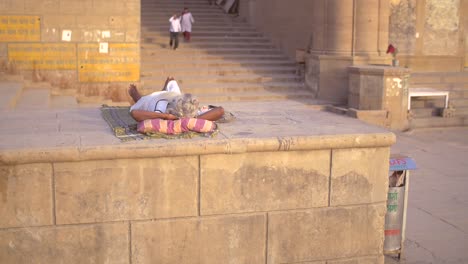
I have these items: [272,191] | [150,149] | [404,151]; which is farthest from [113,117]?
[404,151]

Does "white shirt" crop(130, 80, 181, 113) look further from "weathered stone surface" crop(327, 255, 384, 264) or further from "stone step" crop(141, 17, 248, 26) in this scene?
"stone step" crop(141, 17, 248, 26)

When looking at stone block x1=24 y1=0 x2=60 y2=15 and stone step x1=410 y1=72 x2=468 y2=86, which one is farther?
stone step x1=410 y1=72 x2=468 y2=86

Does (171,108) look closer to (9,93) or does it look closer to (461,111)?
(9,93)

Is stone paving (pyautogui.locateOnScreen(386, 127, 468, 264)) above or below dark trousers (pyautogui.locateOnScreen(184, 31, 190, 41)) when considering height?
below

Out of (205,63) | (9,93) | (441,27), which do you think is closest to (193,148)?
(9,93)

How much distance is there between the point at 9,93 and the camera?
11.1 metres

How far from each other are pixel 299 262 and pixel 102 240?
173 cm

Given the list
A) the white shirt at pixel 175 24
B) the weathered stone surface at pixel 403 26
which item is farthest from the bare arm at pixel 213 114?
the weathered stone surface at pixel 403 26

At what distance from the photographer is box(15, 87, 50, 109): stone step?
443 inches

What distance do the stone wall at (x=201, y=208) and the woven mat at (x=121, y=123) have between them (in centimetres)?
31

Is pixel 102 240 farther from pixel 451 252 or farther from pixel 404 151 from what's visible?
pixel 404 151

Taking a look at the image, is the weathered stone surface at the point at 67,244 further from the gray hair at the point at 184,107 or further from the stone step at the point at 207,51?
the stone step at the point at 207,51

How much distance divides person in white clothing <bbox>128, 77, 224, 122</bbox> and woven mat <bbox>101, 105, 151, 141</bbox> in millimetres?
140

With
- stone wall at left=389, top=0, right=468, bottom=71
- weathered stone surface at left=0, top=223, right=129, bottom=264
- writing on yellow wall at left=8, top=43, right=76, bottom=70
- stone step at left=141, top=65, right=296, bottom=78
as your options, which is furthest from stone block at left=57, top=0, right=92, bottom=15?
weathered stone surface at left=0, top=223, right=129, bottom=264
